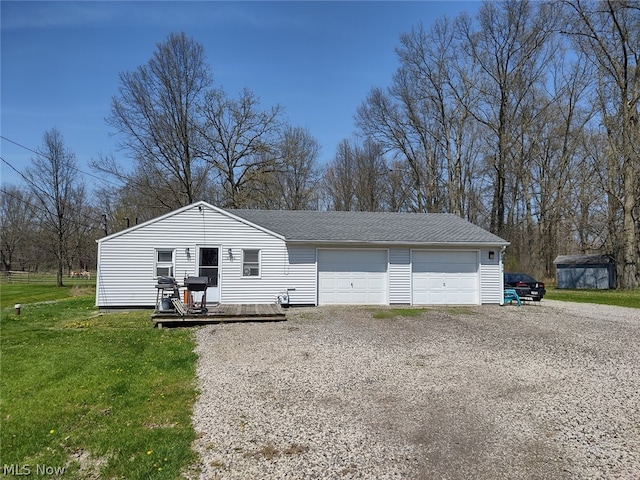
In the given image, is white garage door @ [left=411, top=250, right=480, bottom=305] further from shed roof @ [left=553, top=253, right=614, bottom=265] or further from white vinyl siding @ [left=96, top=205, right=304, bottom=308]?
shed roof @ [left=553, top=253, right=614, bottom=265]

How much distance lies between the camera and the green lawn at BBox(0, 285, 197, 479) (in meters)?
3.82

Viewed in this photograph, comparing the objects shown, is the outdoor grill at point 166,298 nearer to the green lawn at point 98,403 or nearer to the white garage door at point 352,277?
the green lawn at point 98,403

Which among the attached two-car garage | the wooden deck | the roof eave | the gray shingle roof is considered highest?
the gray shingle roof

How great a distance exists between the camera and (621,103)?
2767cm

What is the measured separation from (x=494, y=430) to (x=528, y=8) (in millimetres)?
34340

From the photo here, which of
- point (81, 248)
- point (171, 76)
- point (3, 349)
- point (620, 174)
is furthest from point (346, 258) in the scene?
point (81, 248)

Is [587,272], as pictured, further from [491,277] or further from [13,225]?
[13,225]

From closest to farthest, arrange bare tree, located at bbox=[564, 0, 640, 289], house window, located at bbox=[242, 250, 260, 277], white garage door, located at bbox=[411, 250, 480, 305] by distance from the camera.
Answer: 1. house window, located at bbox=[242, 250, 260, 277]
2. white garage door, located at bbox=[411, 250, 480, 305]
3. bare tree, located at bbox=[564, 0, 640, 289]

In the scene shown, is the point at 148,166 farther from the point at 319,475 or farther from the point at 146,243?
the point at 319,475

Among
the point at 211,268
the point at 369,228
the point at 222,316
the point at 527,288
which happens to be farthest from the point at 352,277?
the point at 527,288

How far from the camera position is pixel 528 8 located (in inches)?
1199

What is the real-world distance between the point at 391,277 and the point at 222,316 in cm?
676

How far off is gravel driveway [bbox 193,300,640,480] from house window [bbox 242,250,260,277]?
17.1 feet

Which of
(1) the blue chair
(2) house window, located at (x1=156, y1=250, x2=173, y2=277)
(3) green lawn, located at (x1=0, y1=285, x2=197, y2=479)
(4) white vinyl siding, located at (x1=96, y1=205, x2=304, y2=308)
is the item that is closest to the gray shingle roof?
(4) white vinyl siding, located at (x1=96, y1=205, x2=304, y2=308)
